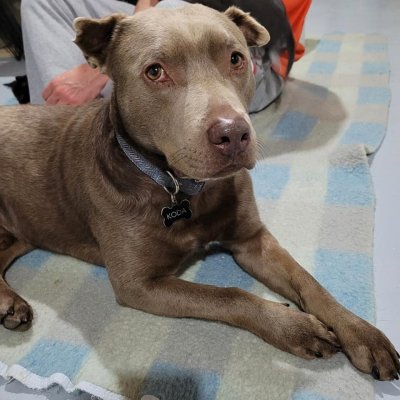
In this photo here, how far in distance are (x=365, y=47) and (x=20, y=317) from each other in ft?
12.1

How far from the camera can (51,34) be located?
112 inches

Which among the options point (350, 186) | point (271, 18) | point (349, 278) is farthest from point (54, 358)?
point (271, 18)

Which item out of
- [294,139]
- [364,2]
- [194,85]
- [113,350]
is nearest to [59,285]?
[113,350]

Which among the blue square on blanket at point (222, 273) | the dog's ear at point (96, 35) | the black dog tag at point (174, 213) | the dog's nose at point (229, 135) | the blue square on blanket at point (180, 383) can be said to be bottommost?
the blue square on blanket at point (222, 273)

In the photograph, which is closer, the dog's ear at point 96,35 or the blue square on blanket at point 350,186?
the dog's ear at point 96,35

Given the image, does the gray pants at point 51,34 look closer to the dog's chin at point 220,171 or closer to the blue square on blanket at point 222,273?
the blue square on blanket at point 222,273

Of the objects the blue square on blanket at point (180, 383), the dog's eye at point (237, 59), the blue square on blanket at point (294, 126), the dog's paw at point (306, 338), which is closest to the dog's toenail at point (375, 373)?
the dog's paw at point (306, 338)

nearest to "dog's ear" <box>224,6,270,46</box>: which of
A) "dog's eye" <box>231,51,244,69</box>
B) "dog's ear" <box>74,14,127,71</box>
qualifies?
"dog's eye" <box>231,51,244,69</box>

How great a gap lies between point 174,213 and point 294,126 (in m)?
1.62

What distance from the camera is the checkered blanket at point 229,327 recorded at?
1.53 meters

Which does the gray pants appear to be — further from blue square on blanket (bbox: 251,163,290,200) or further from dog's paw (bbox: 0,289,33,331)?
dog's paw (bbox: 0,289,33,331)

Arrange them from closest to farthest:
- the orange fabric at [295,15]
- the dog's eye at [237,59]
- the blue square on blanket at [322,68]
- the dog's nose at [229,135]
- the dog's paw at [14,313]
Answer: the dog's nose at [229,135] < the dog's eye at [237,59] < the dog's paw at [14,313] < the orange fabric at [295,15] < the blue square on blanket at [322,68]

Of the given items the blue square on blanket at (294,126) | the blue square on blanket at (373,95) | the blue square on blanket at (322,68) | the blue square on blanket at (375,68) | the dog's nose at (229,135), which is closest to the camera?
the dog's nose at (229,135)

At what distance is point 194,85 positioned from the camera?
147 centimetres
